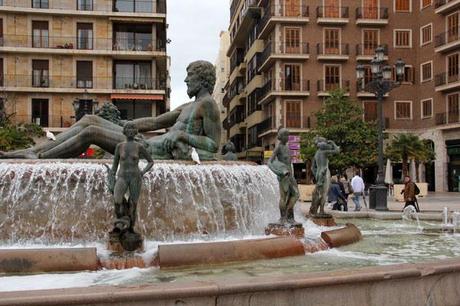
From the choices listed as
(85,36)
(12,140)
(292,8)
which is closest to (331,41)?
(292,8)

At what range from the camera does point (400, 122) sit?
4922cm

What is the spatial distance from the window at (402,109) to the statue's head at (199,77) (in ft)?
135

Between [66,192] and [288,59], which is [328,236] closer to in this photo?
[66,192]

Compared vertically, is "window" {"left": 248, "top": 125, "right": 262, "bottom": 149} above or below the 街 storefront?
above

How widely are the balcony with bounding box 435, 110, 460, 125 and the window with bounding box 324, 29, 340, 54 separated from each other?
971 centimetres

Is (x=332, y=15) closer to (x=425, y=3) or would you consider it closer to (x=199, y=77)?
(x=425, y=3)

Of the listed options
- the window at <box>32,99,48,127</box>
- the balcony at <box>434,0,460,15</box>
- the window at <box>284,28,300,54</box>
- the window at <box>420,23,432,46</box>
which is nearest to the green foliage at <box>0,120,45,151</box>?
the window at <box>32,99,48,127</box>

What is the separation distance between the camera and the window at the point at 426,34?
155 feet

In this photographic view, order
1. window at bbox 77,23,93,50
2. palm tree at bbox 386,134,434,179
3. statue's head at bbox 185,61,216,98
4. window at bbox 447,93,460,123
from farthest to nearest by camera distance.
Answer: window at bbox 77,23,93,50
window at bbox 447,93,460,123
palm tree at bbox 386,134,434,179
statue's head at bbox 185,61,216,98

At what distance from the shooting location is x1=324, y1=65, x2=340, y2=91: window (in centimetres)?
4894

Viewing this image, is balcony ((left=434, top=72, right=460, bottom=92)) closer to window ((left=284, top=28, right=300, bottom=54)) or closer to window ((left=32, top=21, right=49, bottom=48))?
window ((left=284, top=28, right=300, bottom=54))

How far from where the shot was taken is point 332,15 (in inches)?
1939

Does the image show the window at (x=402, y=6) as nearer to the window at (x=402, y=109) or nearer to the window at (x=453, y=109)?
the window at (x=402, y=109)

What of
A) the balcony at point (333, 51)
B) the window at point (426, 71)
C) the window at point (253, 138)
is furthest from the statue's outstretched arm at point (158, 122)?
the window at point (253, 138)
